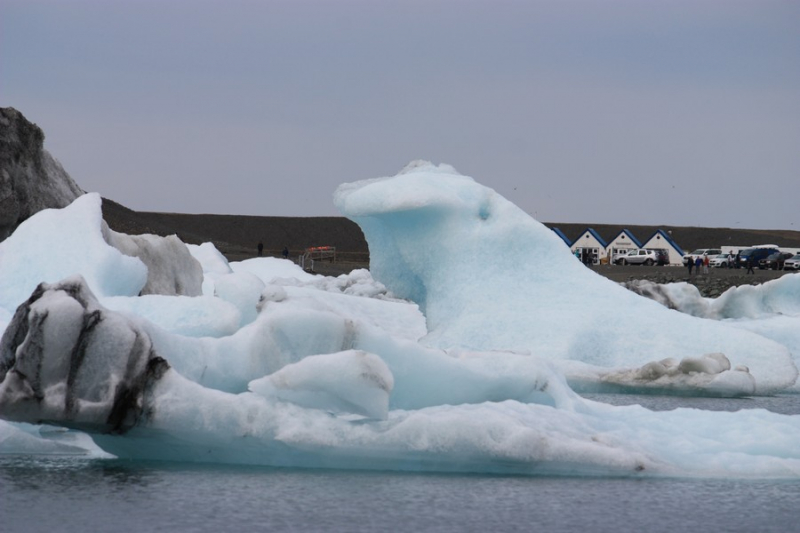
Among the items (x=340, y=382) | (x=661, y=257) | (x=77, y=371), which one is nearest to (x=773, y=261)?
(x=661, y=257)

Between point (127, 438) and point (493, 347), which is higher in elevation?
point (493, 347)

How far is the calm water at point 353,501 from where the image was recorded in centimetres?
590

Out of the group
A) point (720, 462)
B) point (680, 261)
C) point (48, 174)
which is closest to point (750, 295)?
point (48, 174)

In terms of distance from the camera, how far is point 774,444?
7.99 metres

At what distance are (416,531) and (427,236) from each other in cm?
984

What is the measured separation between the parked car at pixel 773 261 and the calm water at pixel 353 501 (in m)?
44.6

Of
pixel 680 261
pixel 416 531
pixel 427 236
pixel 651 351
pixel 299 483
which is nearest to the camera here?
pixel 416 531

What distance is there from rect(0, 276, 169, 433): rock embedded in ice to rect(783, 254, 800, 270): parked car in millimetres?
44392

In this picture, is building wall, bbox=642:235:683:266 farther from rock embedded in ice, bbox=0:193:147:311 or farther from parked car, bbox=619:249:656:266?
rock embedded in ice, bbox=0:193:147:311

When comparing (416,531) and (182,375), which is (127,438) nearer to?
(182,375)

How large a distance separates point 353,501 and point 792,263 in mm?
44811

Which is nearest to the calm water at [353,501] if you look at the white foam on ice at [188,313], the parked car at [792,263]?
the white foam on ice at [188,313]

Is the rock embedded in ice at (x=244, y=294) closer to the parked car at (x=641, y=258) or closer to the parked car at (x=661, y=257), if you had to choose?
the parked car at (x=641, y=258)

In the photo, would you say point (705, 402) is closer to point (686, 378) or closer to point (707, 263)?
point (686, 378)
